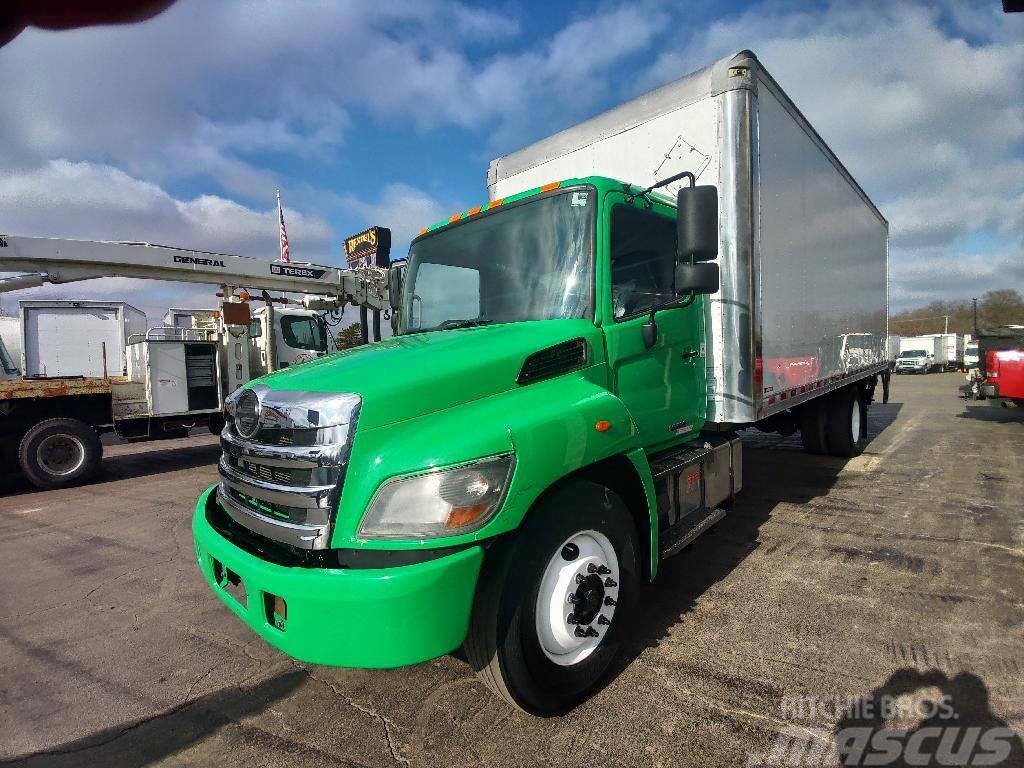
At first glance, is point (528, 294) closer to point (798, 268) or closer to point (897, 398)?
point (798, 268)

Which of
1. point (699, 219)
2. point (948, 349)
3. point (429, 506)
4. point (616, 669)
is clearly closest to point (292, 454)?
point (429, 506)

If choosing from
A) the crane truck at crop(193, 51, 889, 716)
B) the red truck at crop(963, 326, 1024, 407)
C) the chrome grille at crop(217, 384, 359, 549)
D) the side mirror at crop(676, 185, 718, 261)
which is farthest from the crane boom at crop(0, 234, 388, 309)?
the red truck at crop(963, 326, 1024, 407)

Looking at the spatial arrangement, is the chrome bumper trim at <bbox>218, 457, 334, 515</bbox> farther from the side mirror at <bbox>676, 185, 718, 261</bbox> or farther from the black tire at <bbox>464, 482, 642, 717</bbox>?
the side mirror at <bbox>676, 185, 718, 261</bbox>

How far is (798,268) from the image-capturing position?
507 centimetres

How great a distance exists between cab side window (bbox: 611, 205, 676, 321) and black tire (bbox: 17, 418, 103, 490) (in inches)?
344

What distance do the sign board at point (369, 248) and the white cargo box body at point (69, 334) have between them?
28.7 feet

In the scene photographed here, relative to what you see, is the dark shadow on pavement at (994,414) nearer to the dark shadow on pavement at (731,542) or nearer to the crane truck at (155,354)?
the dark shadow on pavement at (731,542)

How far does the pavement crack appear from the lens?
2.27 m

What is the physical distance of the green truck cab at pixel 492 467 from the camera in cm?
203

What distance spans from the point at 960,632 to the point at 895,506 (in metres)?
2.86

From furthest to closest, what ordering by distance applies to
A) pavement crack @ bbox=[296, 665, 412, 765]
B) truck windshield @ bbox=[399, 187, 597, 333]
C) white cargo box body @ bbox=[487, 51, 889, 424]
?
1. white cargo box body @ bbox=[487, 51, 889, 424]
2. truck windshield @ bbox=[399, 187, 597, 333]
3. pavement crack @ bbox=[296, 665, 412, 765]

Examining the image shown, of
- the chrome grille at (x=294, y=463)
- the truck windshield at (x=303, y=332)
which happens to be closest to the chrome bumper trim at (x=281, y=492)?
the chrome grille at (x=294, y=463)

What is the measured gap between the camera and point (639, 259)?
3.37 m

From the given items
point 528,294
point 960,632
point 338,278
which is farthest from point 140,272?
point 960,632
